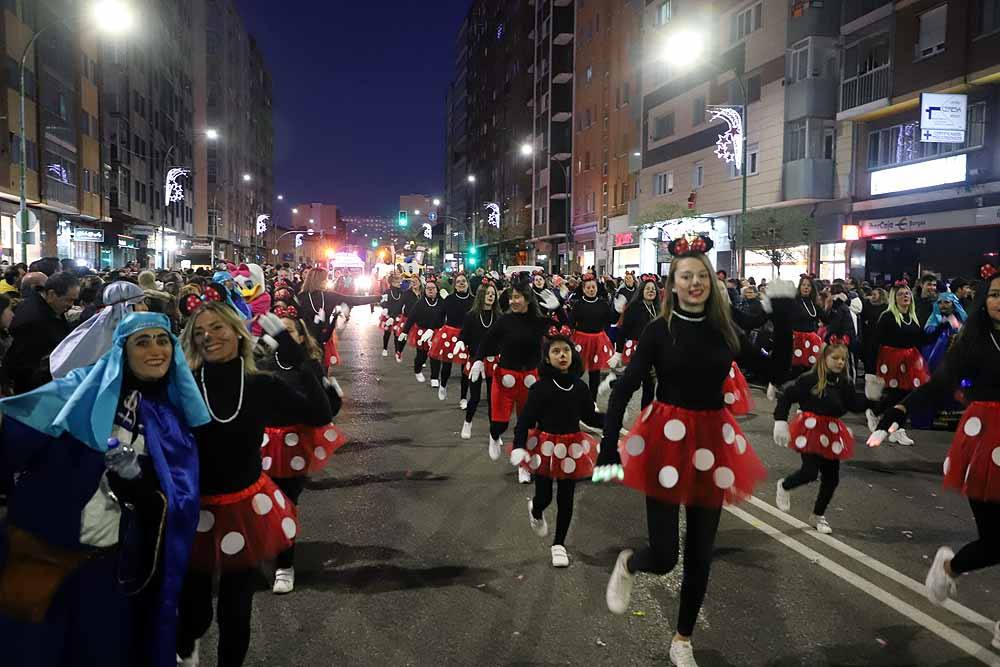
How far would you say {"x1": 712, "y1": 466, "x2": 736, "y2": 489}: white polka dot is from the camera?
423cm

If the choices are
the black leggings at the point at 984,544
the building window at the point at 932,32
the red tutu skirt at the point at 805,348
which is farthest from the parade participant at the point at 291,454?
the building window at the point at 932,32

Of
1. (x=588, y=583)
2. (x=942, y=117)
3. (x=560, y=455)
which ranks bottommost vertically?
(x=588, y=583)

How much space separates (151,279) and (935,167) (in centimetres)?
2145

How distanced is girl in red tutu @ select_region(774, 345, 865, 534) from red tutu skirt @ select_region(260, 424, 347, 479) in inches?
136

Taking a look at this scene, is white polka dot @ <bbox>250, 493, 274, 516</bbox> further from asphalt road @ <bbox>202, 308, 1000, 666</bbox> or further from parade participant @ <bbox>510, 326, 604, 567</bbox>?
parade participant @ <bbox>510, 326, 604, 567</bbox>

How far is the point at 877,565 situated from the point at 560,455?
233 cm

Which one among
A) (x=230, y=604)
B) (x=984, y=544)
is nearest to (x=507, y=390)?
(x=984, y=544)

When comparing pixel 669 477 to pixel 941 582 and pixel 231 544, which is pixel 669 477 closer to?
pixel 941 582

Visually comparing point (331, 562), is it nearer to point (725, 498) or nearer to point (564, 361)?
point (564, 361)

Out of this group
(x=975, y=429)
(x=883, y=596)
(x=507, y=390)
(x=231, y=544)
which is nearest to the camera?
(x=231, y=544)

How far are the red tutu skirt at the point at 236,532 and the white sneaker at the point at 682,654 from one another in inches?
80.8

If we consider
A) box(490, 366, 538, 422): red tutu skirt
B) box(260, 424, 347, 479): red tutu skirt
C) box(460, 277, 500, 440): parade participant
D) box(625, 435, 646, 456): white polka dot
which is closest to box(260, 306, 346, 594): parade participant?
box(260, 424, 347, 479): red tutu skirt

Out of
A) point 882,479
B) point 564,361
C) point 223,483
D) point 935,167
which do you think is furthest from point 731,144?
point 223,483

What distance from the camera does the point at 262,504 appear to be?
12.5 feet
